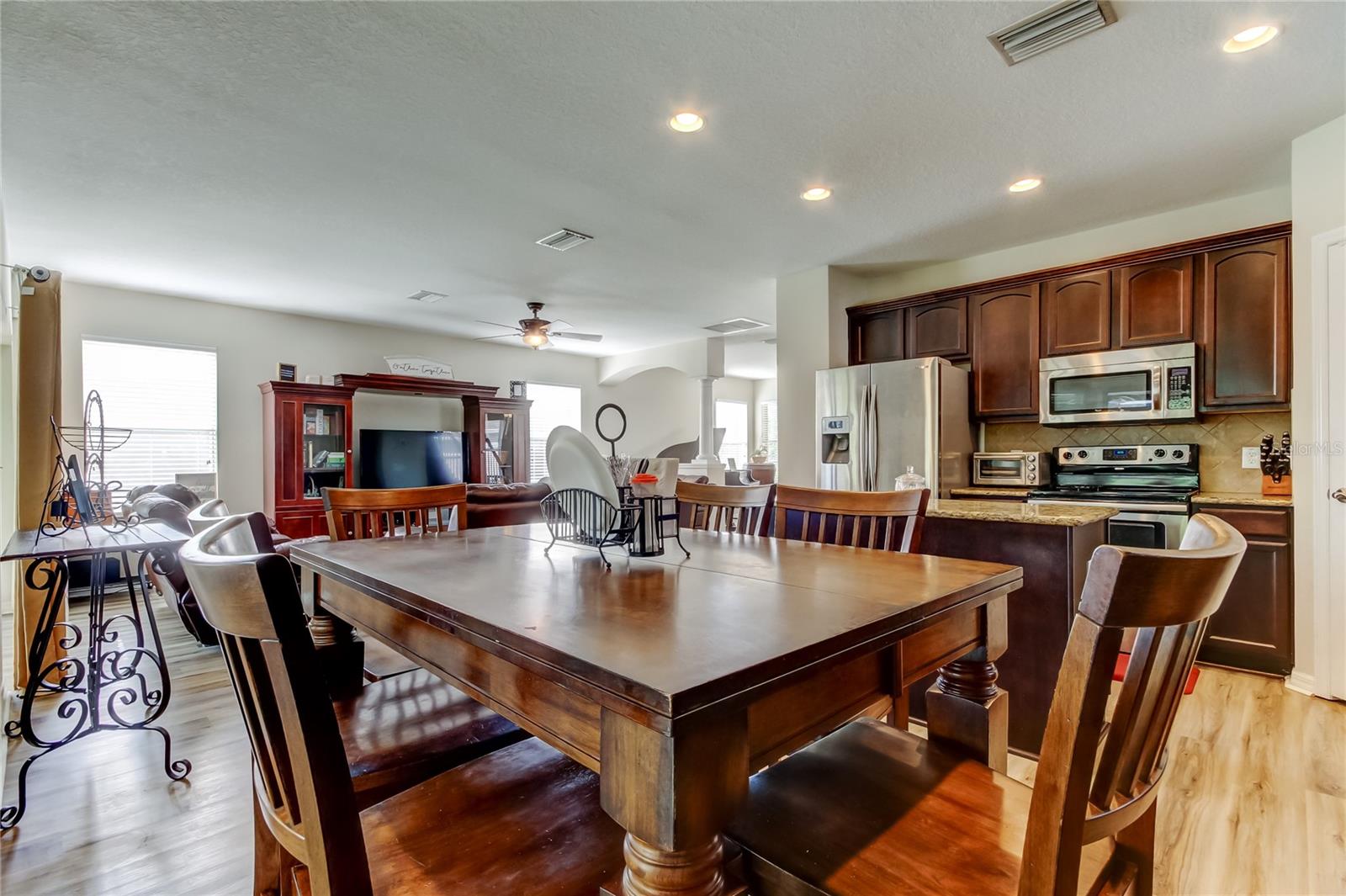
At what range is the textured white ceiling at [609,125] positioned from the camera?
2.01 metres

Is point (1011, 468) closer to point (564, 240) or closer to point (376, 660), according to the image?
point (564, 240)

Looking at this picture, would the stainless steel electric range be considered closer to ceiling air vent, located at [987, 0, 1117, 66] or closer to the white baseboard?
the white baseboard

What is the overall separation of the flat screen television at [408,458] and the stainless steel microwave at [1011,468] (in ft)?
16.5

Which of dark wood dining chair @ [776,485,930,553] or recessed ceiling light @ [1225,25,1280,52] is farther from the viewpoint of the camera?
recessed ceiling light @ [1225,25,1280,52]

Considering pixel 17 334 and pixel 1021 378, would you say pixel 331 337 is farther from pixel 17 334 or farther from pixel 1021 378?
pixel 1021 378

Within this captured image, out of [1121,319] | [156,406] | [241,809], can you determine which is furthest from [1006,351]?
[156,406]

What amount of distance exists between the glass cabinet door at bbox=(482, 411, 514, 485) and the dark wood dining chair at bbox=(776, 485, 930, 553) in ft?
18.3

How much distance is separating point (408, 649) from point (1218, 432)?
449cm

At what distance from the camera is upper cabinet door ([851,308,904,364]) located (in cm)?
467

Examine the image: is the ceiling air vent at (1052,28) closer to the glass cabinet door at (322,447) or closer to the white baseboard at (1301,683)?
the white baseboard at (1301,683)

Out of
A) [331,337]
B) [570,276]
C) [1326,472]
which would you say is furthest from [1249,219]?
[331,337]

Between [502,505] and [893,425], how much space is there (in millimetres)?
2636

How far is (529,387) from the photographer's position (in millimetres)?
7910

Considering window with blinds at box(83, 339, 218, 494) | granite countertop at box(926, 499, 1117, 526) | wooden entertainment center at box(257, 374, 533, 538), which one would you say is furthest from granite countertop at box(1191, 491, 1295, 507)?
window with blinds at box(83, 339, 218, 494)
